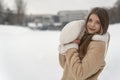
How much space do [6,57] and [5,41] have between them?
0.23 meters

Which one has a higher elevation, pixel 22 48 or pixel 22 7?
pixel 22 7

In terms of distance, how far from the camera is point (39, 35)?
200 centimetres

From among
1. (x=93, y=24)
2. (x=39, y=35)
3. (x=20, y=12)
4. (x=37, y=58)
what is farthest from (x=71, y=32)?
(x=20, y=12)

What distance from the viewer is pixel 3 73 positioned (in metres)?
1.62

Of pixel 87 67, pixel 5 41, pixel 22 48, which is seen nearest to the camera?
pixel 87 67

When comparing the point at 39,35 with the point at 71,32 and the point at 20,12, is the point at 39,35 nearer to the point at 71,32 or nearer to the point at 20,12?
the point at 20,12

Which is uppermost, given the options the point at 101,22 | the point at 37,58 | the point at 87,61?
the point at 101,22

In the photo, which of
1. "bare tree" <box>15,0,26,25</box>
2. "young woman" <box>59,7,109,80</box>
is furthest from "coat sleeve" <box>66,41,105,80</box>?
"bare tree" <box>15,0,26,25</box>

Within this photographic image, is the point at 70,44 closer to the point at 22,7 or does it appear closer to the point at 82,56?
the point at 82,56

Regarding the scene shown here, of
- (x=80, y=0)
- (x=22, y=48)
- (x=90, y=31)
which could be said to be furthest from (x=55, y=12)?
(x=90, y=31)

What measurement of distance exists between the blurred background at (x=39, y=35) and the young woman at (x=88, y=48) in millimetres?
547

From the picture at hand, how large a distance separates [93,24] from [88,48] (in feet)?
0.24

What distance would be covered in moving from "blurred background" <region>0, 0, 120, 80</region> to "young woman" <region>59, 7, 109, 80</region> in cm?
55

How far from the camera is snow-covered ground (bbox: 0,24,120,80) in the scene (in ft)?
4.77
